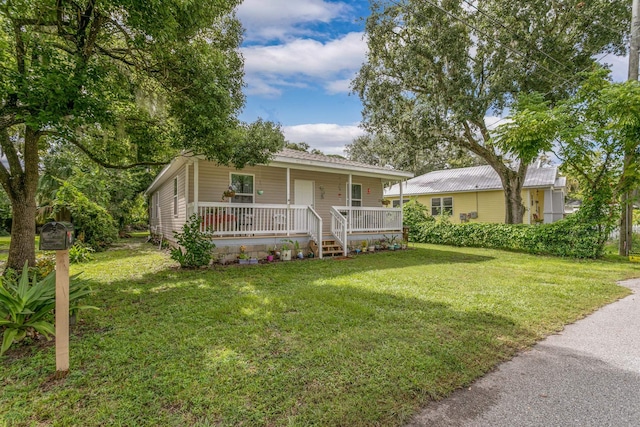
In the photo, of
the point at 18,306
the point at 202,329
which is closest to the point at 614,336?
the point at 202,329

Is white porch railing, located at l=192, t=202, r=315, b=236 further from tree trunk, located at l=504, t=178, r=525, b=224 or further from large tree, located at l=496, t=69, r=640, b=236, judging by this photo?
tree trunk, located at l=504, t=178, r=525, b=224

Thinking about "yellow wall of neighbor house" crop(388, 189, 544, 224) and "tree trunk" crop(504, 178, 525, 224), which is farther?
"yellow wall of neighbor house" crop(388, 189, 544, 224)

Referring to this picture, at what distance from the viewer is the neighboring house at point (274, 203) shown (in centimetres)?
847

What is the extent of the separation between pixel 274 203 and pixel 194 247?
4.25 meters

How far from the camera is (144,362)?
9.62 ft

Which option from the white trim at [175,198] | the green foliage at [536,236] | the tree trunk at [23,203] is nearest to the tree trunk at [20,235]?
the tree trunk at [23,203]

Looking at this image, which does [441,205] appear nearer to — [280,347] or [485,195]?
[485,195]

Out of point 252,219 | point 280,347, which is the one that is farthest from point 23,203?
point 280,347

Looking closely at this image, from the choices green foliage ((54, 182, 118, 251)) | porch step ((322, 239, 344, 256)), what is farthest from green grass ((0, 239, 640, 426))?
green foliage ((54, 182, 118, 251))

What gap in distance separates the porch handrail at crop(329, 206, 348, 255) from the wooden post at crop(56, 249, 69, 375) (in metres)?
7.81

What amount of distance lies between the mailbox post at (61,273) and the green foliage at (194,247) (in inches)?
187

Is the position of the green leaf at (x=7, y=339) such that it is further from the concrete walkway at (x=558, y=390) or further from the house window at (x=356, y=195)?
the house window at (x=356, y=195)

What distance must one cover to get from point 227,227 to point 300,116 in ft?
28.4

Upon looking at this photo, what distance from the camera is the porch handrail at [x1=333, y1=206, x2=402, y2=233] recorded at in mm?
10766
